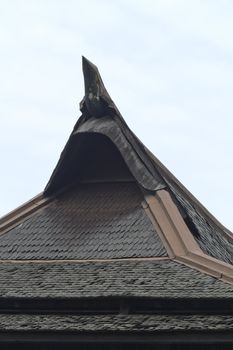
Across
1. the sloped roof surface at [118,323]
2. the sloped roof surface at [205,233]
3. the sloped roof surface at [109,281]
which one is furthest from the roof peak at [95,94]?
the sloped roof surface at [118,323]

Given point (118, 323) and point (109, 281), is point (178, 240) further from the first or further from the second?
point (118, 323)

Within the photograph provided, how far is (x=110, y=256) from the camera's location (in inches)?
436

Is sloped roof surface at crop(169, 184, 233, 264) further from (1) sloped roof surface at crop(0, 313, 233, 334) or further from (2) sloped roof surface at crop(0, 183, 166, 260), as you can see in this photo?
(1) sloped roof surface at crop(0, 313, 233, 334)

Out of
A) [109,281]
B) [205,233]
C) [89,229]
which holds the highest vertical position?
[89,229]

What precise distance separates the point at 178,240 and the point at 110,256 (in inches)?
32.8

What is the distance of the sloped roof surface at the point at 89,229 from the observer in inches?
442

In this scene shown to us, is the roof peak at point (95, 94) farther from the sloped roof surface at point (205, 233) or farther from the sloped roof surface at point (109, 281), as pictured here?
the sloped roof surface at point (109, 281)

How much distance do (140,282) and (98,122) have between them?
3030mm

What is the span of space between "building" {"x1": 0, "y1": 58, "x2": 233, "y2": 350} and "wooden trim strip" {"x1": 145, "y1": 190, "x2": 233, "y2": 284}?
1cm

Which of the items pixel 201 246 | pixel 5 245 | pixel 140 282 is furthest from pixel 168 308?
pixel 5 245

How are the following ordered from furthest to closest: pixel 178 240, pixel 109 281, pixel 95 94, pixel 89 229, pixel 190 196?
pixel 190 196, pixel 95 94, pixel 89 229, pixel 178 240, pixel 109 281

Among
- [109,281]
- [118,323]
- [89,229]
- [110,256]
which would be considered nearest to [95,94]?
[89,229]

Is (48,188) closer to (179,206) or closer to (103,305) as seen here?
(179,206)

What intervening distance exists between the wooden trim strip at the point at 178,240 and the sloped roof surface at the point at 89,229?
13 cm
